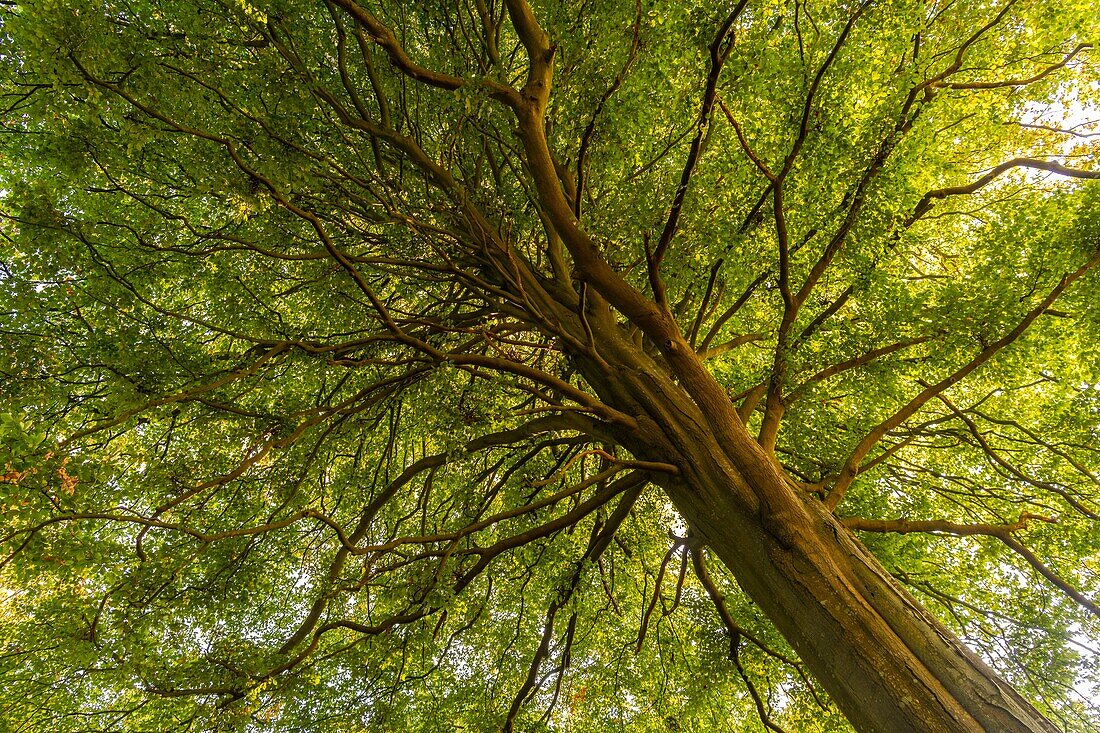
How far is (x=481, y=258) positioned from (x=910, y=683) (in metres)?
4.47

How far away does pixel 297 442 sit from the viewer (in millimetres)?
5602

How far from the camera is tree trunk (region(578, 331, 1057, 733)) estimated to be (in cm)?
252

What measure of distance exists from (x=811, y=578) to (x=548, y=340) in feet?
14.0

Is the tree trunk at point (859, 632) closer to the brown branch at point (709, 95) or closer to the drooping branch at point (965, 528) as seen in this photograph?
the drooping branch at point (965, 528)

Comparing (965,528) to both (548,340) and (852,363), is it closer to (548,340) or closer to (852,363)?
(852,363)

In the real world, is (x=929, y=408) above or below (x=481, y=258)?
below

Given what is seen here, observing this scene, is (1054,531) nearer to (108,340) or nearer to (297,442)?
(297,442)

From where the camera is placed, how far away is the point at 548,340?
6664 mm

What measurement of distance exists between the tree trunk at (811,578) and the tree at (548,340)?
21 millimetres

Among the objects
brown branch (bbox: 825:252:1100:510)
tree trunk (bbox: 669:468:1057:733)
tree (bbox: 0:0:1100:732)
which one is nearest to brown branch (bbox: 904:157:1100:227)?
tree (bbox: 0:0:1100:732)

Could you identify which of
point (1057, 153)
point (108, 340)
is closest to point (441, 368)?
point (108, 340)

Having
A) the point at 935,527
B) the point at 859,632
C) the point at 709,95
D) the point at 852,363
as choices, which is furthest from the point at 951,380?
the point at 709,95

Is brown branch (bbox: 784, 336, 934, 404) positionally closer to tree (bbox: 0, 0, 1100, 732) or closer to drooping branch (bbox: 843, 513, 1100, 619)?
tree (bbox: 0, 0, 1100, 732)

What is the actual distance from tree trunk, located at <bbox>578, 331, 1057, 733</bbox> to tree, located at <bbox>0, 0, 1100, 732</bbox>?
0.8 inches
